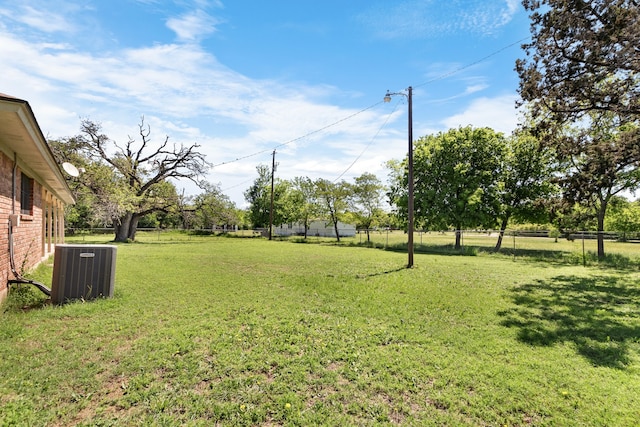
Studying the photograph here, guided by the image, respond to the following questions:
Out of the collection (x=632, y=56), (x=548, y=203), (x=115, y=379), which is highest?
(x=632, y=56)

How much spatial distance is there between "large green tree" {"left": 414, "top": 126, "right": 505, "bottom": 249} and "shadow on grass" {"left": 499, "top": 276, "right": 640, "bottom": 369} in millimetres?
13758

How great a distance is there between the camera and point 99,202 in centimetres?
1981

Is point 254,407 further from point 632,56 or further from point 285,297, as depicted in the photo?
point 632,56

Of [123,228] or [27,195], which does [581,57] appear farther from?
[123,228]

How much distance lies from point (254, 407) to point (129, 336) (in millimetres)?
2575

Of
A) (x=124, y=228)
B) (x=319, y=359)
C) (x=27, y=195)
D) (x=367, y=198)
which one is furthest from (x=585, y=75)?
(x=124, y=228)

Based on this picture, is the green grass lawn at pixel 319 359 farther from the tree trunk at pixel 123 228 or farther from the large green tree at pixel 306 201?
the large green tree at pixel 306 201

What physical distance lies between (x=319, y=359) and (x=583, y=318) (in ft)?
16.7

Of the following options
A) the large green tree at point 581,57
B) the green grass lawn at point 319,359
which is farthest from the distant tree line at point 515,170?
the green grass lawn at point 319,359

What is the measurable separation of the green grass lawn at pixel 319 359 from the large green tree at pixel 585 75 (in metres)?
4.83

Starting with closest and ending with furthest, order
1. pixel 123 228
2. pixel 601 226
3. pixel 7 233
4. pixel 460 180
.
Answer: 1. pixel 7 233
2. pixel 601 226
3. pixel 460 180
4. pixel 123 228

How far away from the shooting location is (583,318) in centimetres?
554

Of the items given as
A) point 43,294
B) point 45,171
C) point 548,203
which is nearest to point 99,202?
point 45,171

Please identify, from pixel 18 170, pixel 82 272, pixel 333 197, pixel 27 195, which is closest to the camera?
pixel 82 272
